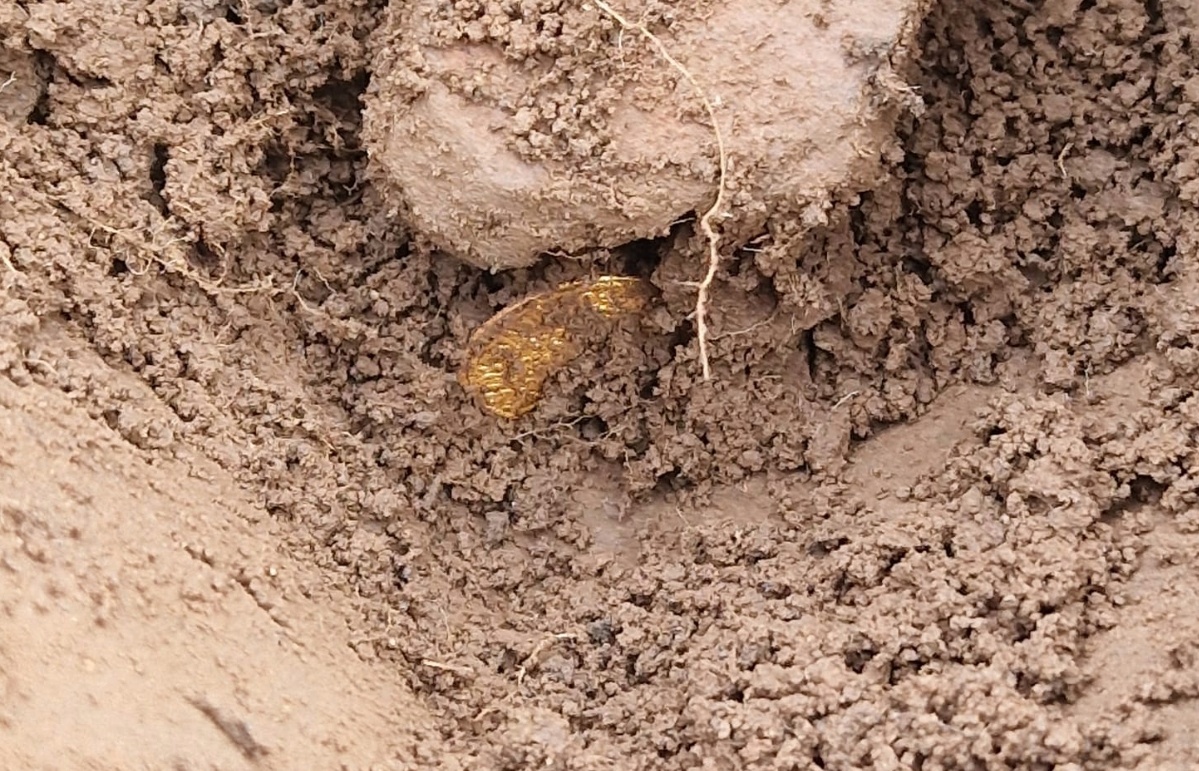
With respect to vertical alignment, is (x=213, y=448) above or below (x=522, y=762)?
above

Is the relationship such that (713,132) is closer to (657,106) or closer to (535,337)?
(657,106)

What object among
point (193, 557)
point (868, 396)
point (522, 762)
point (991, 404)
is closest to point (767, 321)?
point (868, 396)

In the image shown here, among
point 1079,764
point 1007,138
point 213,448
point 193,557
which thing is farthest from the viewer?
point 1007,138

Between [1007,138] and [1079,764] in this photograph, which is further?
[1007,138]

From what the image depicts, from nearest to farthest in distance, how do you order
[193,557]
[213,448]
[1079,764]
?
[1079,764] < [193,557] < [213,448]

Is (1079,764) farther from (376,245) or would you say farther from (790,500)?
(376,245)
